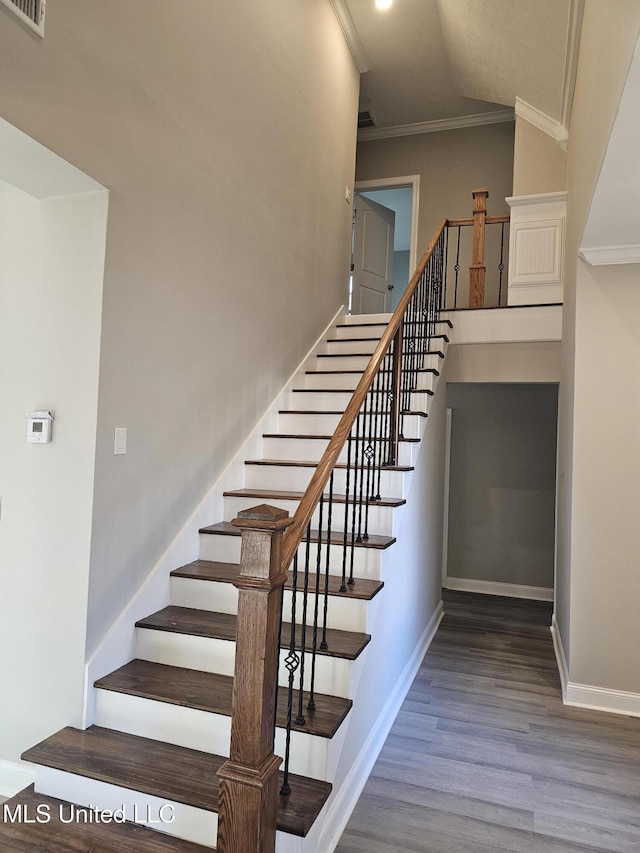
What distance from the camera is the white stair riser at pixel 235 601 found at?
2480 mm

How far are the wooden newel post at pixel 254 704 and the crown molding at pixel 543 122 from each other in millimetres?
4689

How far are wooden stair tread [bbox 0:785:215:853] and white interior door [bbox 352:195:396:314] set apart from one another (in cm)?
540

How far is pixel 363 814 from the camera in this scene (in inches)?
87.7

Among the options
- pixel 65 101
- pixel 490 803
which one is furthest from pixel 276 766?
pixel 65 101

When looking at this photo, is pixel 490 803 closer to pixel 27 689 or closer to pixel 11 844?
pixel 11 844

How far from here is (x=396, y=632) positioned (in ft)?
9.96

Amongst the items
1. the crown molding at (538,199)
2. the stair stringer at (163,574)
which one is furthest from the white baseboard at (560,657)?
the crown molding at (538,199)

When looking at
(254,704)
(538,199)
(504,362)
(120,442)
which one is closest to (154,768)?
(254,704)

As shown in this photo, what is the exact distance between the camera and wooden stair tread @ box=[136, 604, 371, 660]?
2271 mm

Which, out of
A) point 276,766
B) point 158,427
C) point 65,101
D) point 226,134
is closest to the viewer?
point 276,766

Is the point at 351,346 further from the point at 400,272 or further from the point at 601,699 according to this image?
the point at 400,272

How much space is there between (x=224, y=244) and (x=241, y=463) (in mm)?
1307

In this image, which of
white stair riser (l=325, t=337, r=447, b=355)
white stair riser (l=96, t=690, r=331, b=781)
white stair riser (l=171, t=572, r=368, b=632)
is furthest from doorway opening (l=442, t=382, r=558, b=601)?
white stair riser (l=96, t=690, r=331, b=781)

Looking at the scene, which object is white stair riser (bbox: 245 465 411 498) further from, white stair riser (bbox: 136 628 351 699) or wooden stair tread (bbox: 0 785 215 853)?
wooden stair tread (bbox: 0 785 215 853)
